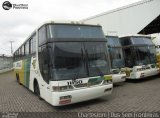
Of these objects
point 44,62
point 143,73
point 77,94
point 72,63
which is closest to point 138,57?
point 143,73

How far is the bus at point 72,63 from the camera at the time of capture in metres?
6.66

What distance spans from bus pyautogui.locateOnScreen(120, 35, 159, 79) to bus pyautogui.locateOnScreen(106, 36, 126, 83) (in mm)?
589

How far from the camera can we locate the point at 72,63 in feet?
22.7

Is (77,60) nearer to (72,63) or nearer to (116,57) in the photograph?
(72,63)

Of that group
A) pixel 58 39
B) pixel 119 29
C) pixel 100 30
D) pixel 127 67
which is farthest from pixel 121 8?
pixel 58 39

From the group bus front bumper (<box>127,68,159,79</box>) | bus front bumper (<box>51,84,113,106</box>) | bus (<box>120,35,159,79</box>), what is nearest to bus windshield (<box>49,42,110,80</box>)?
bus front bumper (<box>51,84,113,106</box>)

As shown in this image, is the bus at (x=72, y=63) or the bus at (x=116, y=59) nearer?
the bus at (x=72, y=63)

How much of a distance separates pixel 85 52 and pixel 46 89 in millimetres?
1816

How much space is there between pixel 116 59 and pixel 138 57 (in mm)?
1334

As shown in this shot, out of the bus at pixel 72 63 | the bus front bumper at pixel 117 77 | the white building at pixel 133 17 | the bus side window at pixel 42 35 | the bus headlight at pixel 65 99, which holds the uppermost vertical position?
the white building at pixel 133 17

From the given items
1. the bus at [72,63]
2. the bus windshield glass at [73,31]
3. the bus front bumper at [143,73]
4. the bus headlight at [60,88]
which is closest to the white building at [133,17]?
the bus front bumper at [143,73]

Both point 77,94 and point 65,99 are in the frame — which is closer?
point 65,99

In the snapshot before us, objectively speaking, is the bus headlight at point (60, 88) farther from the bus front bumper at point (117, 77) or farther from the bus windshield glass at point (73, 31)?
the bus front bumper at point (117, 77)

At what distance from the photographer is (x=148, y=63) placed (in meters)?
12.2
